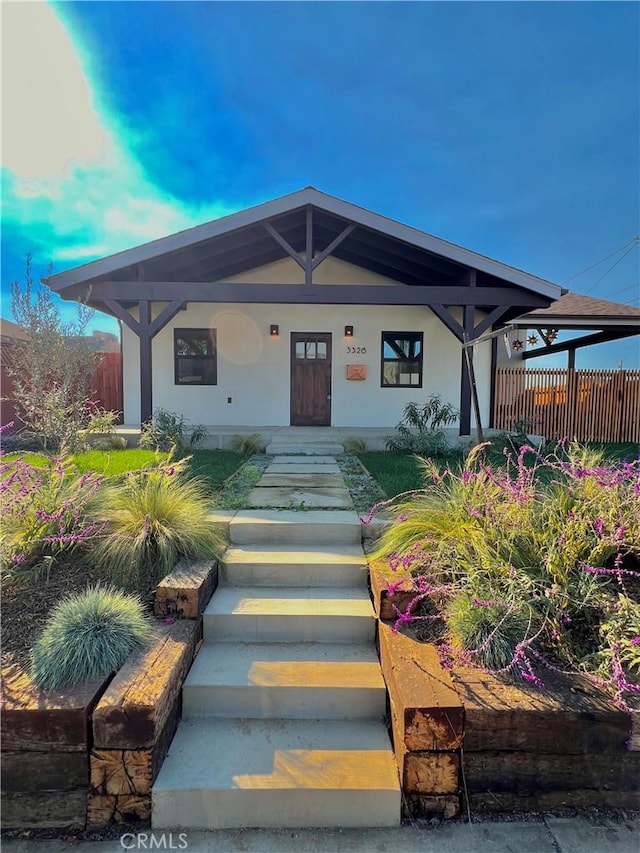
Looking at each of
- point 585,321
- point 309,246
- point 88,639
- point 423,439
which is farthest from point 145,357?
point 585,321

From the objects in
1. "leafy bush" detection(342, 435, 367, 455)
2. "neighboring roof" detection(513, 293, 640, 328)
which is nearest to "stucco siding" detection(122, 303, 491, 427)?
"neighboring roof" detection(513, 293, 640, 328)

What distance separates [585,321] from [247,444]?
26.9ft

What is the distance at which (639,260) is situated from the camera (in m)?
18.7

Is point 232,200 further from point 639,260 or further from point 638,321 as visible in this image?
point 639,260

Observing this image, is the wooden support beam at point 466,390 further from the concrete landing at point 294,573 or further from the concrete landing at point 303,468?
the concrete landing at point 294,573

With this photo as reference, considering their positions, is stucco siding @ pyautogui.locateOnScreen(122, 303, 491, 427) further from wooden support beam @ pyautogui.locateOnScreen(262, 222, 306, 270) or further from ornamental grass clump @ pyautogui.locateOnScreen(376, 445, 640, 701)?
ornamental grass clump @ pyautogui.locateOnScreen(376, 445, 640, 701)

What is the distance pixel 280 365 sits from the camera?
10.1 metres

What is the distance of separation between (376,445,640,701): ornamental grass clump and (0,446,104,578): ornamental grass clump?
2124 mm

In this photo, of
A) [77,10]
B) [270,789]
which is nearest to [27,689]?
[270,789]

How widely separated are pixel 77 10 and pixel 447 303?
6482 millimetres

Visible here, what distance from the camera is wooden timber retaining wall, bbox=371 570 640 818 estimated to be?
1803mm

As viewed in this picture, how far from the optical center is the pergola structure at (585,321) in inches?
385

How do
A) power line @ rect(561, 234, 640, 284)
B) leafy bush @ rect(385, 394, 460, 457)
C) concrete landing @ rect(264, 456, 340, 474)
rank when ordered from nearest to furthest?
concrete landing @ rect(264, 456, 340, 474) < leafy bush @ rect(385, 394, 460, 457) < power line @ rect(561, 234, 640, 284)

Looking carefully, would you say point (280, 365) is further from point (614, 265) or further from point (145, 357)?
point (614, 265)
